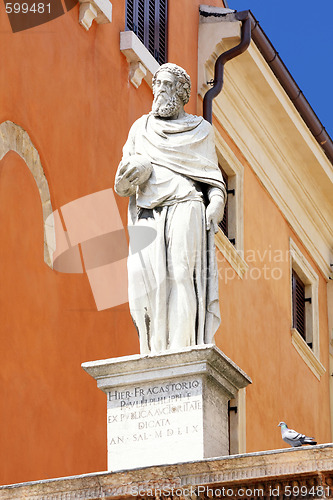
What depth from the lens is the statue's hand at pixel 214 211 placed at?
36.4 feet

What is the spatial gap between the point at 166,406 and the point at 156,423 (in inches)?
5.5

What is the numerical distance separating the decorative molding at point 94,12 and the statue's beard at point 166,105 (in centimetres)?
363

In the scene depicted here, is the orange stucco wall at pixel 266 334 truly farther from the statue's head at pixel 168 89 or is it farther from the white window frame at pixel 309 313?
the statue's head at pixel 168 89

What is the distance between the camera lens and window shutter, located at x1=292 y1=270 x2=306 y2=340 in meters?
21.2

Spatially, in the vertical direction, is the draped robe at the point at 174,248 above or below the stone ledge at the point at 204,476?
above

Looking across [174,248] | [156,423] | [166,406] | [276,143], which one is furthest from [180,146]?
[276,143]

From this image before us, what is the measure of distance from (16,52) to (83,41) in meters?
1.52

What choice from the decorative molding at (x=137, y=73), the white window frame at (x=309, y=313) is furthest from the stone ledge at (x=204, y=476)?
the white window frame at (x=309, y=313)

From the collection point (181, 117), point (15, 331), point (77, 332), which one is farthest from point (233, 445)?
point (181, 117)

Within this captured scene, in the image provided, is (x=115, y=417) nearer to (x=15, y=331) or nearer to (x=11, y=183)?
(x=15, y=331)

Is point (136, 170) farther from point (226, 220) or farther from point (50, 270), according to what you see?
point (226, 220)

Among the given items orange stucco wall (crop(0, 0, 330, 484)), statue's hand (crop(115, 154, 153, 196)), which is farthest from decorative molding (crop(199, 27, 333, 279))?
statue's hand (crop(115, 154, 153, 196))

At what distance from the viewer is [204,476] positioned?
379 inches

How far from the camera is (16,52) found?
44.7ft
